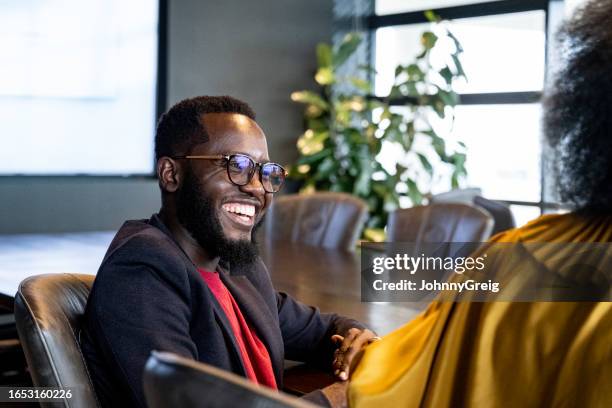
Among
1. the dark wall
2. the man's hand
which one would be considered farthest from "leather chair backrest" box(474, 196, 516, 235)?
the dark wall

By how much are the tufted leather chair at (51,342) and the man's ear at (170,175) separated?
291 mm

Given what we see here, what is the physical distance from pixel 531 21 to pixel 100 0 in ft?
10.5

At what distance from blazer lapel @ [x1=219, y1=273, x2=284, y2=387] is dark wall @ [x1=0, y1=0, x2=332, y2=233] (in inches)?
168

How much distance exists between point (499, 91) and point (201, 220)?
5.29 meters

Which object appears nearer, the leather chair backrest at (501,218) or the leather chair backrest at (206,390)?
the leather chair backrest at (206,390)

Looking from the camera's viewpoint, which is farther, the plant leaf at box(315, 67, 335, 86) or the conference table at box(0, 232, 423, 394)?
the plant leaf at box(315, 67, 335, 86)

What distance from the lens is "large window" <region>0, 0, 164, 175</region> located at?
18.3 feet

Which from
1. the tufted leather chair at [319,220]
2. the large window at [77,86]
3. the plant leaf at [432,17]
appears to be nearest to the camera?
the tufted leather chair at [319,220]

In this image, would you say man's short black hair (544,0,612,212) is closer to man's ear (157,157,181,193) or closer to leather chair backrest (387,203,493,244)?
man's ear (157,157,181,193)

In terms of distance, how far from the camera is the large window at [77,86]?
557 centimetres

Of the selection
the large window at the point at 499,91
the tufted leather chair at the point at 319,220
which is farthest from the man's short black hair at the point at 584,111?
the large window at the point at 499,91

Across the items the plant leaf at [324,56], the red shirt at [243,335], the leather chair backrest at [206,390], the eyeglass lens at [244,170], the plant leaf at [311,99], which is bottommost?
the red shirt at [243,335]

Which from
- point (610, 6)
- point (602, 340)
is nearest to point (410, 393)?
point (602, 340)

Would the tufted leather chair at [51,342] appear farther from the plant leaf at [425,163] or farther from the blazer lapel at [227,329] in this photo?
the plant leaf at [425,163]
